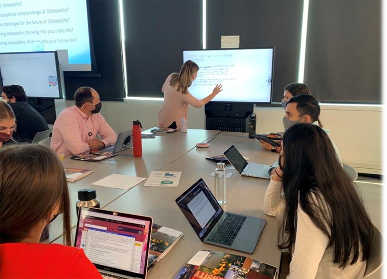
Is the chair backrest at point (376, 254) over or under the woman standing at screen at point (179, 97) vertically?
under

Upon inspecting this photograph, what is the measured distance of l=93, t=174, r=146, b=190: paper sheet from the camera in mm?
1683

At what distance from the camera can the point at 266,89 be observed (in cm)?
344

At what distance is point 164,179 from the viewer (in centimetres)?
177

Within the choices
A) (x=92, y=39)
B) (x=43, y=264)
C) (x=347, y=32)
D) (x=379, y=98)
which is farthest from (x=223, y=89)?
(x=43, y=264)

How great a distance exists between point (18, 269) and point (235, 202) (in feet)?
3.28

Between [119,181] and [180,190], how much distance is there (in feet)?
1.25

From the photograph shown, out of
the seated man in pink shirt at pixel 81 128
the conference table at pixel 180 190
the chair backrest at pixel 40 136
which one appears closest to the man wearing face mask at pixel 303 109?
the conference table at pixel 180 190

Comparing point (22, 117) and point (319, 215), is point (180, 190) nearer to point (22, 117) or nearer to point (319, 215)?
point (319, 215)

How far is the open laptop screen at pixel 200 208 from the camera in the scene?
3.64 ft

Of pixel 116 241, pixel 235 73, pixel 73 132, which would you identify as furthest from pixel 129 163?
pixel 235 73

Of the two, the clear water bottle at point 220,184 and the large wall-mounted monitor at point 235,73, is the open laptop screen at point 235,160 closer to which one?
the clear water bottle at point 220,184

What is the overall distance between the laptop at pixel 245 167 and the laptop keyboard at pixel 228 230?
0.58 meters

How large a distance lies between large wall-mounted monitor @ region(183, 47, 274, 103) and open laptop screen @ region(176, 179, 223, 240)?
7.98 ft

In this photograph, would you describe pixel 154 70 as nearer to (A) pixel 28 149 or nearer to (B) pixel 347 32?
(B) pixel 347 32
